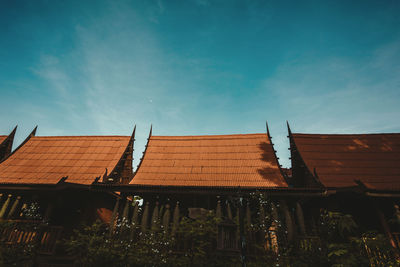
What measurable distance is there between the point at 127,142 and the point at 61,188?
5.01m

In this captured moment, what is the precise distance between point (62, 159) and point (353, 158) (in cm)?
1498

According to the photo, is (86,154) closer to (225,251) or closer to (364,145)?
(225,251)

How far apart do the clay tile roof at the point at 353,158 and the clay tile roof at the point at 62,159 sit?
10.1 metres

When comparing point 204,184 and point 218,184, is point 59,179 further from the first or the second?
point 218,184

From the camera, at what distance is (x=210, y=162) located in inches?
438

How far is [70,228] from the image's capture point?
9867mm

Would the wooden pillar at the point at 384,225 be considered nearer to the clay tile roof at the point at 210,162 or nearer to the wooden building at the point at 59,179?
the clay tile roof at the point at 210,162

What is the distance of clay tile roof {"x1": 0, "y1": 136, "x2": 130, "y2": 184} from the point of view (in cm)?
1030

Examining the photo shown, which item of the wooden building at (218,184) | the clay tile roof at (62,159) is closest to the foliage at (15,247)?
the clay tile roof at (62,159)

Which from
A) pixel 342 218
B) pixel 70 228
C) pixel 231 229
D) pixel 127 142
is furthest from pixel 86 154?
pixel 342 218

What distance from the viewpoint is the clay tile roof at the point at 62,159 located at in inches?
405

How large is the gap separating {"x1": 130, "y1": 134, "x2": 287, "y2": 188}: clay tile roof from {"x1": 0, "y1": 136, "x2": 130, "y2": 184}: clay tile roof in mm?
2177

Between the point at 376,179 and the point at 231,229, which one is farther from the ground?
the point at 376,179

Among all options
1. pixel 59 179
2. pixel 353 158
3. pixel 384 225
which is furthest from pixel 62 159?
pixel 353 158
